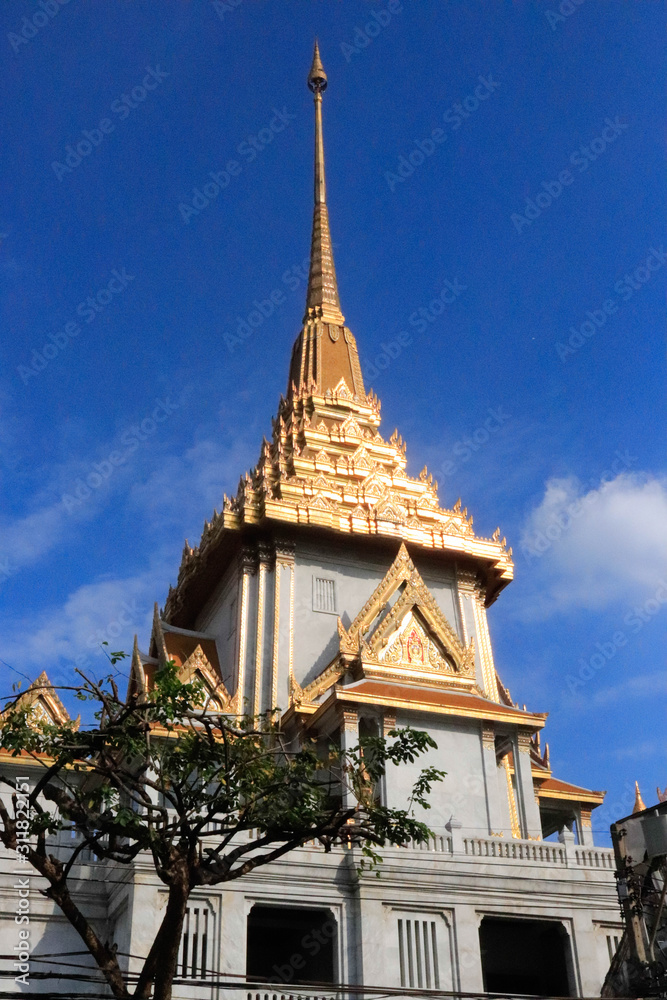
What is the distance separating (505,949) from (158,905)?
7641 mm

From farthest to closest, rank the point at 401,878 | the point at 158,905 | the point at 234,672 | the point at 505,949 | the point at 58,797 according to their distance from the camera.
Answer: the point at 234,672 → the point at 505,949 → the point at 401,878 → the point at 158,905 → the point at 58,797

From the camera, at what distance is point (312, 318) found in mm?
41219

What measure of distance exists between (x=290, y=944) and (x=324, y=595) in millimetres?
10592

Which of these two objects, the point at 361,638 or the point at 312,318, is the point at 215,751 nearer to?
the point at 361,638

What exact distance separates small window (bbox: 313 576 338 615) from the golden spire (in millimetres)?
14815

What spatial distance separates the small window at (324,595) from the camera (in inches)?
1137

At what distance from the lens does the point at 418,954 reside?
17.5 meters

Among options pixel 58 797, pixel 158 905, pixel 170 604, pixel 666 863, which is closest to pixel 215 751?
pixel 58 797

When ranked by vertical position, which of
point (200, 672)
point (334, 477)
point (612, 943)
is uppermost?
point (334, 477)

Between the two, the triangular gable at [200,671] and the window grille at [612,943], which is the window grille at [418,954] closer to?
the window grille at [612,943]

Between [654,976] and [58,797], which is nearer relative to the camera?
[58,797]

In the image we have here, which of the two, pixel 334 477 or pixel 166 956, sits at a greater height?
pixel 334 477

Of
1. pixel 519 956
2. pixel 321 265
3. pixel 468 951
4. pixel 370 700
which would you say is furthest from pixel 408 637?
pixel 321 265

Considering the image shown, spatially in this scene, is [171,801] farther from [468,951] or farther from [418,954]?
[468,951]
